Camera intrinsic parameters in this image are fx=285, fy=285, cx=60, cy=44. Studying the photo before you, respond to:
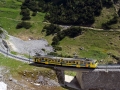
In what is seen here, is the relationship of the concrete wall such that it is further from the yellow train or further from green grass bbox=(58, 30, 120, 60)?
green grass bbox=(58, 30, 120, 60)

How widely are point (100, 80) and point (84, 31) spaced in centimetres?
4836

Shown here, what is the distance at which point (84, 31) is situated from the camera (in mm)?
112000

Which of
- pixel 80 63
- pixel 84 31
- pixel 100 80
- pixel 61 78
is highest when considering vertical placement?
pixel 80 63

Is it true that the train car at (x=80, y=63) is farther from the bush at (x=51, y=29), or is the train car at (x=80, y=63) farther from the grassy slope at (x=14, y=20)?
the bush at (x=51, y=29)

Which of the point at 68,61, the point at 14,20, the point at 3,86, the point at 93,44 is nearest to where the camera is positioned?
the point at 3,86

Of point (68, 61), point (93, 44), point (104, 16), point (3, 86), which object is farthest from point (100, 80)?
point (104, 16)

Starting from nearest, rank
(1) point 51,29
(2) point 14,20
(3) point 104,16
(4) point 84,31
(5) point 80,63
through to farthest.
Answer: (5) point 80,63 → (4) point 84,31 → (1) point 51,29 → (3) point 104,16 → (2) point 14,20

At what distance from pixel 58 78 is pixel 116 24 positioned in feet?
192

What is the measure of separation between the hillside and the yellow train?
31211 mm

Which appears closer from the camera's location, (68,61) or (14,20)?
(68,61)

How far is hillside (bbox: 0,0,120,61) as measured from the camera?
336 feet

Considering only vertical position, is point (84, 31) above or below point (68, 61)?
below

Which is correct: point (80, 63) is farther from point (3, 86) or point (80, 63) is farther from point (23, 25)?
point (23, 25)

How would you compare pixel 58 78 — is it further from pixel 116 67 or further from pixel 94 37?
pixel 94 37
